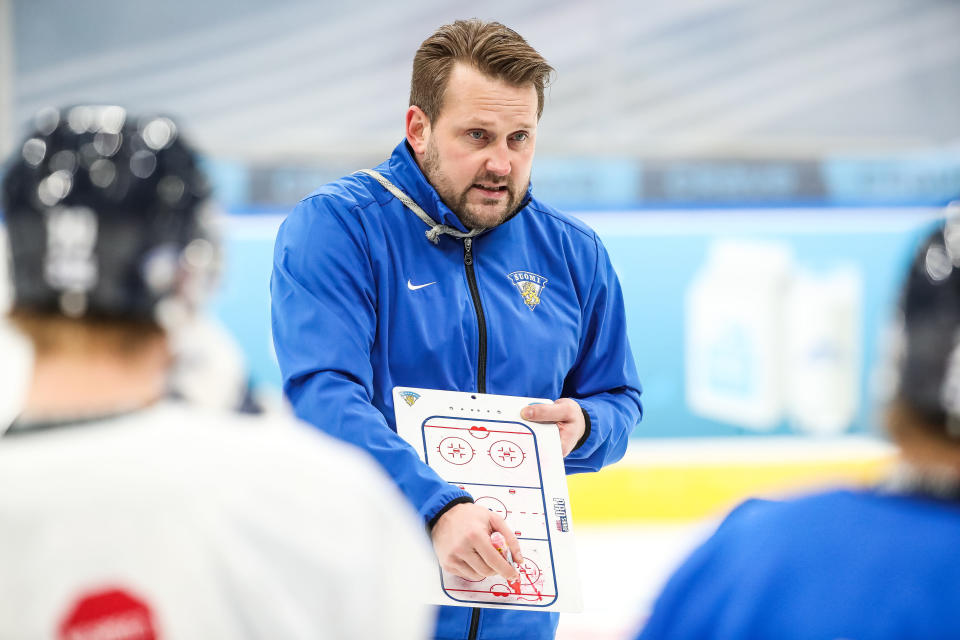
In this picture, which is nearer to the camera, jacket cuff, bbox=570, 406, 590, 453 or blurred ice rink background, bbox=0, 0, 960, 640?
jacket cuff, bbox=570, 406, 590, 453

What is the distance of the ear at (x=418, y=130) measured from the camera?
2.38 meters

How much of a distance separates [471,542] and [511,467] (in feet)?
0.97

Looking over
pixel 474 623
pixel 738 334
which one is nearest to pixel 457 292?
pixel 474 623

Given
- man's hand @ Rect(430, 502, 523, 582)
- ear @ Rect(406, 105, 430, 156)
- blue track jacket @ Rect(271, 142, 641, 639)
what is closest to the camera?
man's hand @ Rect(430, 502, 523, 582)

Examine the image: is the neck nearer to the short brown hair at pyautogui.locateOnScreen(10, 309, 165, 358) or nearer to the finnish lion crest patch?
the short brown hair at pyautogui.locateOnScreen(10, 309, 165, 358)

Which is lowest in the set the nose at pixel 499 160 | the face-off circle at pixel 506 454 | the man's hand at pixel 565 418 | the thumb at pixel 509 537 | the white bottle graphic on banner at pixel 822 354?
the white bottle graphic on banner at pixel 822 354

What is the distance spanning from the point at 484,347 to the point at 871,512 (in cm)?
128

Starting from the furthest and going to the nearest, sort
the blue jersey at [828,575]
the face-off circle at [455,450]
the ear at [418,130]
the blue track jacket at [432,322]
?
the ear at [418,130]
the face-off circle at [455,450]
the blue track jacket at [432,322]
the blue jersey at [828,575]

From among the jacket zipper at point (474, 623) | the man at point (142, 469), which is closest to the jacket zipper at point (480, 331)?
the jacket zipper at point (474, 623)

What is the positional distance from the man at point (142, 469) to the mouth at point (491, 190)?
123cm

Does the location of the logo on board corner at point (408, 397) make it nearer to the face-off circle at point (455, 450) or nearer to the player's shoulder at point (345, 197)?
the face-off circle at point (455, 450)

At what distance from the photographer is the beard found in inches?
90.3

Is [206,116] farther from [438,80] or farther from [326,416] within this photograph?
[326,416]

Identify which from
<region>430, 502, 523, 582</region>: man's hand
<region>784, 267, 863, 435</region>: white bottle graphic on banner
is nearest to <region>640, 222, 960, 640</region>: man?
<region>430, 502, 523, 582</region>: man's hand
